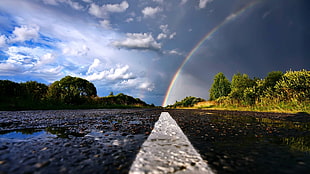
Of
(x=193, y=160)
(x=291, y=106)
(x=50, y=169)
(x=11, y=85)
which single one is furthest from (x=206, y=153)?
(x=11, y=85)

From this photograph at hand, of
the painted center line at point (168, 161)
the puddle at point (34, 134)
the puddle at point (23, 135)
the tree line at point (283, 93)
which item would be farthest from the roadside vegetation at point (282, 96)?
the puddle at point (23, 135)

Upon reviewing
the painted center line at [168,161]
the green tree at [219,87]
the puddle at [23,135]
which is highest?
the green tree at [219,87]

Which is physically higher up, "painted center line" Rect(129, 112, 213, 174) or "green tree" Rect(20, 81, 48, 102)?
"green tree" Rect(20, 81, 48, 102)

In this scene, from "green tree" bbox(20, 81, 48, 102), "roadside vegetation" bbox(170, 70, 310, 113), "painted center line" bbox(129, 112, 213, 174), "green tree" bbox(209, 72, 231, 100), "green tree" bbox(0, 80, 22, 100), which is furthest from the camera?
"green tree" bbox(209, 72, 231, 100)

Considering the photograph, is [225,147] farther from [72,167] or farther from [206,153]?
[72,167]

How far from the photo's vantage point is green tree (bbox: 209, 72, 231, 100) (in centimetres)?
5434

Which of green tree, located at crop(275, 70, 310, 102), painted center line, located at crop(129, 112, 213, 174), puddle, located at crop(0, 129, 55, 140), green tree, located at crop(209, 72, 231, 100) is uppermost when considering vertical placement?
green tree, located at crop(209, 72, 231, 100)

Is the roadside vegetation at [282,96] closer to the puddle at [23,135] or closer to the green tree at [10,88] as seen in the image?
the puddle at [23,135]

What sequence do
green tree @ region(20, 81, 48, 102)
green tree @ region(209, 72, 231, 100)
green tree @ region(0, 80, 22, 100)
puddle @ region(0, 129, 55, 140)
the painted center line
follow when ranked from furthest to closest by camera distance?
green tree @ region(209, 72, 231, 100) → green tree @ region(20, 81, 48, 102) → green tree @ region(0, 80, 22, 100) → puddle @ region(0, 129, 55, 140) → the painted center line

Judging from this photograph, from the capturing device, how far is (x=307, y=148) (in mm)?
2287

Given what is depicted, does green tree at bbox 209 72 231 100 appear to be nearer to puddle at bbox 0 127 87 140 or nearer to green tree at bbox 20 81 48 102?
green tree at bbox 20 81 48 102

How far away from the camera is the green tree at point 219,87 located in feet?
178

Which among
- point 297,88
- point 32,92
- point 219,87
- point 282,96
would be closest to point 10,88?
point 32,92

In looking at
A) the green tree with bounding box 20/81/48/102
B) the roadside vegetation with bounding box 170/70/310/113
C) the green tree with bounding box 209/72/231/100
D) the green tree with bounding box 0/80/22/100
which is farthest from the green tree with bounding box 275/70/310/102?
the green tree with bounding box 209/72/231/100
